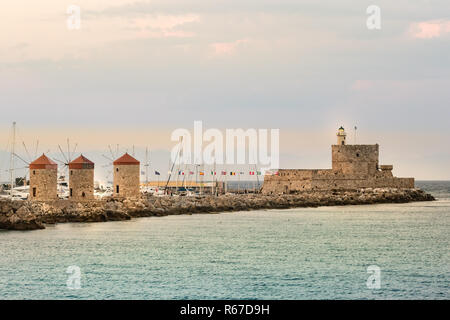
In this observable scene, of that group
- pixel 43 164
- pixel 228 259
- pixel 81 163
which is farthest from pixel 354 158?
pixel 228 259

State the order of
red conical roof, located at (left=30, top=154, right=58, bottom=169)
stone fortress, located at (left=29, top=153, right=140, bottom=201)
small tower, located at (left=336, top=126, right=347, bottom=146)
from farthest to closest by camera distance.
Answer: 1. small tower, located at (left=336, top=126, right=347, bottom=146)
2. red conical roof, located at (left=30, top=154, right=58, bottom=169)
3. stone fortress, located at (left=29, top=153, right=140, bottom=201)

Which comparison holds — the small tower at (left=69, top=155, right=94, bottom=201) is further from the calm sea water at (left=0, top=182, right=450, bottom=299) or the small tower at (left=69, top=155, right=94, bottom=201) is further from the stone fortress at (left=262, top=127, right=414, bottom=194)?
the stone fortress at (left=262, top=127, right=414, bottom=194)

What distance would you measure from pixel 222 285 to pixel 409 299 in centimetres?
476

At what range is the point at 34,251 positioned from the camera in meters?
26.5

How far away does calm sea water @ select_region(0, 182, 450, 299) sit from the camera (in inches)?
748

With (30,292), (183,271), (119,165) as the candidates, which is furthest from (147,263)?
(119,165)

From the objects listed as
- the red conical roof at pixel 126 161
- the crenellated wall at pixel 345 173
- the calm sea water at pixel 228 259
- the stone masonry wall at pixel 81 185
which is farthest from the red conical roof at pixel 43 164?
the crenellated wall at pixel 345 173

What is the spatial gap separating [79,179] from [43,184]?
215 cm

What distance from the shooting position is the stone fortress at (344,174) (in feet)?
206

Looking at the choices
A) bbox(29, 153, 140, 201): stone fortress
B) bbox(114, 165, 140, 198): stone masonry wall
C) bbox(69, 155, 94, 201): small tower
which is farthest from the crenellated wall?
bbox(69, 155, 94, 201): small tower

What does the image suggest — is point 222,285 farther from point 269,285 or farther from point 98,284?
point 98,284

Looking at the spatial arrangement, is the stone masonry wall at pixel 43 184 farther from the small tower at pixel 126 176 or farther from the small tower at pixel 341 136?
the small tower at pixel 341 136

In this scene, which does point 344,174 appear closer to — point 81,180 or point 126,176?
point 126,176

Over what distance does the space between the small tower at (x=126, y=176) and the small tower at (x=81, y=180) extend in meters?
2.02
